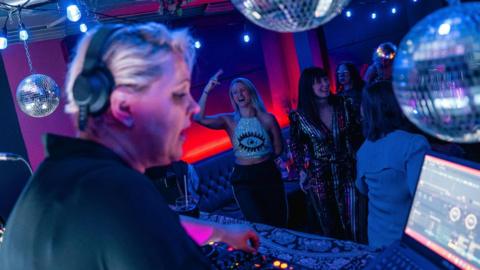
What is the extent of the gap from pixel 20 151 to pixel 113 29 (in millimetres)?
3288

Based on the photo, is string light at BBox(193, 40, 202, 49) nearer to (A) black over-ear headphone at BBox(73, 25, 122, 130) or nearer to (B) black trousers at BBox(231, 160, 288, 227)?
(B) black trousers at BBox(231, 160, 288, 227)

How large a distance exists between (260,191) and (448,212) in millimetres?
1933

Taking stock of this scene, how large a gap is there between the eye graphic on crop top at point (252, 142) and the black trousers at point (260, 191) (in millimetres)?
118

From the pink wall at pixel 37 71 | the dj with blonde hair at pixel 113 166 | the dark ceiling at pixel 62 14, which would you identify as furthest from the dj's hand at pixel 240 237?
the pink wall at pixel 37 71

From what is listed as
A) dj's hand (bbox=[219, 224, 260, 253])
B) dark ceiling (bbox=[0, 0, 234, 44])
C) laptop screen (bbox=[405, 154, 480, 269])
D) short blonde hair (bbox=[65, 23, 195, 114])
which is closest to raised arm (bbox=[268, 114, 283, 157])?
dark ceiling (bbox=[0, 0, 234, 44])

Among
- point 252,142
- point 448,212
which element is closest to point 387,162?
point 448,212

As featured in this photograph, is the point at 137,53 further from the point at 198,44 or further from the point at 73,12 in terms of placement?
the point at 198,44

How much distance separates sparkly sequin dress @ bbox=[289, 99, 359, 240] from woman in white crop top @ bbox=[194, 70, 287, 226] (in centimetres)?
18

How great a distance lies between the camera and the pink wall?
13.8 feet

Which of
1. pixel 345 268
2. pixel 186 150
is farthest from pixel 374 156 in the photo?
pixel 186 150

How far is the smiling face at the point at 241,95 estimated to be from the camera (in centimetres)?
312

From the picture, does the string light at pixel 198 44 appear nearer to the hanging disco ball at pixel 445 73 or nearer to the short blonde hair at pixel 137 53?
the short blonde hair at pixel 137 53

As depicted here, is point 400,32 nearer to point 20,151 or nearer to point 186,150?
point 186,150

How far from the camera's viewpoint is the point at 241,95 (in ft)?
10.3
